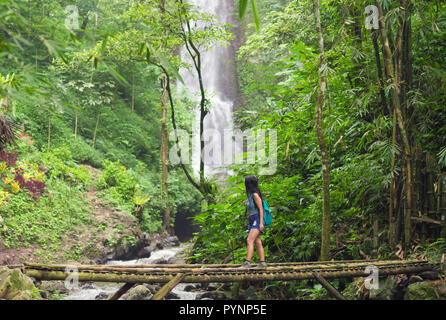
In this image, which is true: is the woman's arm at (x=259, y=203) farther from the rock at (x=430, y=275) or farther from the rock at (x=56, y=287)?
the rock at (x=56, y=287)

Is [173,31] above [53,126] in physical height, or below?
above

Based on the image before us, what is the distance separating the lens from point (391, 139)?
4246 mm

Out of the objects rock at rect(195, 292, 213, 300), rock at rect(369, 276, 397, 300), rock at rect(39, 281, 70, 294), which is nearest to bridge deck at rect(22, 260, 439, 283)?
rock at rect(369, 276, 397, 300)

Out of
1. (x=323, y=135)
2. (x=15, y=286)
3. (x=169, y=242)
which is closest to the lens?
(x=15, y=286)

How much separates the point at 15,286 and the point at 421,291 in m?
3.75

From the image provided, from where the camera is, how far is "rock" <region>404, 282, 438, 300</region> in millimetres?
3248

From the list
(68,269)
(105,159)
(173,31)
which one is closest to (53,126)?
(105,159)

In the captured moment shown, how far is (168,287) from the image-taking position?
3.12 metres

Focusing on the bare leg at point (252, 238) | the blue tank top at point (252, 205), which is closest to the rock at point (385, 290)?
the bare leg at point (252, 238)

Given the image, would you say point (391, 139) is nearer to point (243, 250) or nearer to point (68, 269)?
point (243, 250)

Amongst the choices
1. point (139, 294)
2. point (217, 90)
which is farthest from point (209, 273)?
point (217, 90)

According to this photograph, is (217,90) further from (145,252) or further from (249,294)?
(249,294)

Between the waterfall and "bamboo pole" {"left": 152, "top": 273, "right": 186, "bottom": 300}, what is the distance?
54.4ft
